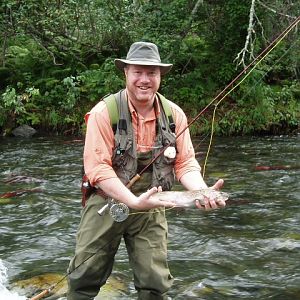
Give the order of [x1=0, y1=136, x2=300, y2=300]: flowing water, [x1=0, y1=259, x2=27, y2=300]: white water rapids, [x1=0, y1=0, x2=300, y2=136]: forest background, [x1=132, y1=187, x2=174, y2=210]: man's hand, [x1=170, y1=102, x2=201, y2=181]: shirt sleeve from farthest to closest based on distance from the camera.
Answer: [x1=0, y1=0, x2=300, y2=136]: forest background → [x1=0, y1=136, x2=300, y2=300]: flowing water → [x1=0, y1=259, x2=27, y2=300]: white water rapids → [x1=170, y1=102, x2=201, y2=181]: shirt sleeve → [x1=132, y1=187, x2=174, y2=210]: man's hand

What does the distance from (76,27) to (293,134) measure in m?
8.89

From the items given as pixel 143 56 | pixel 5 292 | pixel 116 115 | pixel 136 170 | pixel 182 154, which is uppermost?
pixel 143 56

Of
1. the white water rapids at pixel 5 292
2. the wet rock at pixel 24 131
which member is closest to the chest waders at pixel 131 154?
the white water rapids at pixel 5 292

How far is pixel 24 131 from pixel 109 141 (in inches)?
594

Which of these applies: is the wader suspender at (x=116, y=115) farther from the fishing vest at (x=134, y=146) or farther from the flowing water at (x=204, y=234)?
the flowing water at (x=204, y=234)

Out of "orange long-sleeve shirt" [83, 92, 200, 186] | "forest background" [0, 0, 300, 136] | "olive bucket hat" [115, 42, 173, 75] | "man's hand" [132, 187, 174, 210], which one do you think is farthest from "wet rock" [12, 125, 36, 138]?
"man's hand" [132, 187, 174, 210]

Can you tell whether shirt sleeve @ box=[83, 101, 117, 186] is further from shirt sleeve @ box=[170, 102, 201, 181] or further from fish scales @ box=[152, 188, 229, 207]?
shirt sleeve @ box=[170, 102, 201, 181]

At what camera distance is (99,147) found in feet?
14.2

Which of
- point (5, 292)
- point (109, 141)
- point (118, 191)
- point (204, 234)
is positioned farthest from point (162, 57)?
point (118, 191)

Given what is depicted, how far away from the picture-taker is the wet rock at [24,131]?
62.1 feet

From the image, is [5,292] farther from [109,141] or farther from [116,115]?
[116,115]

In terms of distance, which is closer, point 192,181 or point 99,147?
point 99,147

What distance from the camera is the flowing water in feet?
21.5

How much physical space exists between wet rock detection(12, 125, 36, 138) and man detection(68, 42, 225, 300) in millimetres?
14683
